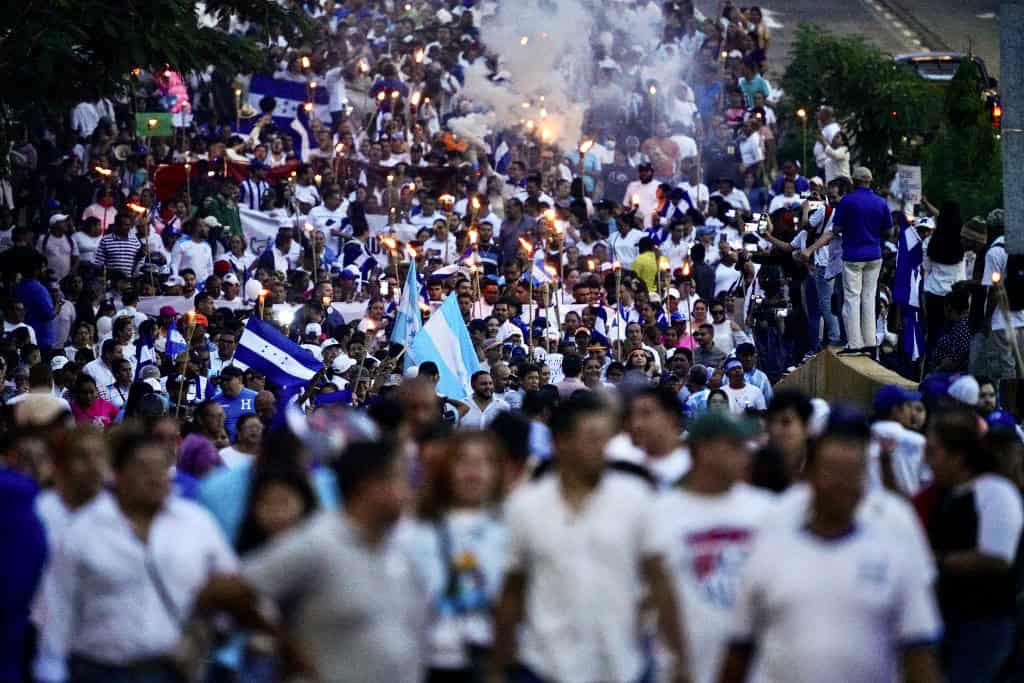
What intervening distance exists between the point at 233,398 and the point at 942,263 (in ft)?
18.8

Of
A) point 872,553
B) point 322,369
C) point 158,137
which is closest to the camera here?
point 872,553

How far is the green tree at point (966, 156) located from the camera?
2755 centimetres

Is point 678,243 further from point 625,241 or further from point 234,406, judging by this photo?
point 234,406

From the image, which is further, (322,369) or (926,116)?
(926,116)

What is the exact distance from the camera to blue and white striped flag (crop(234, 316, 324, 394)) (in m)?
16.9

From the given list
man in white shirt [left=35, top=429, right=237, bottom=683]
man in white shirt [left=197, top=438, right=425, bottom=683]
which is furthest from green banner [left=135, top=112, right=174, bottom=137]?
man in white shirt [left=197, top=438, right=425, bottom=683]

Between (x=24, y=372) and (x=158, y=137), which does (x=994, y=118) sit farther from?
(x=24, y=372)

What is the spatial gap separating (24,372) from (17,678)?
409 inches

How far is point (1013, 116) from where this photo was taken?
51.2ft

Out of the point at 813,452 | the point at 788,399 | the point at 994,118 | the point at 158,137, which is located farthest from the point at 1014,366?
the point at 158,137

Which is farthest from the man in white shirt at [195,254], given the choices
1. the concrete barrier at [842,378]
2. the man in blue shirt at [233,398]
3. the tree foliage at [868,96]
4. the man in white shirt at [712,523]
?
the man in white shirt at [712,523]

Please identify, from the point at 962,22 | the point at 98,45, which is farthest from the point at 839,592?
the point at 962,22

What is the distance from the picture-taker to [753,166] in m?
28.8

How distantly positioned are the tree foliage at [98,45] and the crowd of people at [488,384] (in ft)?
1.38
